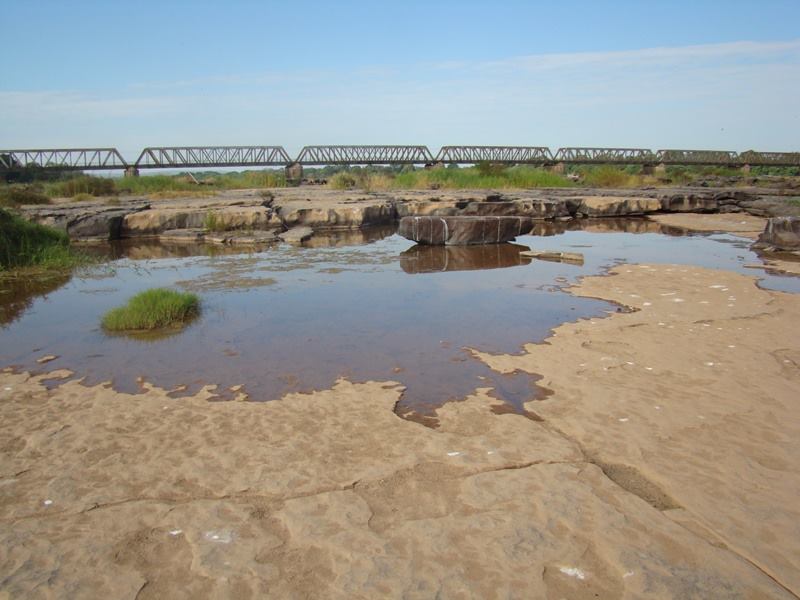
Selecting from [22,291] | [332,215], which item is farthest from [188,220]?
[22,291]

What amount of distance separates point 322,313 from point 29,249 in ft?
18.5

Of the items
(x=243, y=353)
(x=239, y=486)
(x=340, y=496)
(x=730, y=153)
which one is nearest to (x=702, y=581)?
(x=340, y=496)

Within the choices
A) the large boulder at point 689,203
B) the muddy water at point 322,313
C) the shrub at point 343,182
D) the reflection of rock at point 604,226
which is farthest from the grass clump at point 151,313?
the large boulder at point 689,203

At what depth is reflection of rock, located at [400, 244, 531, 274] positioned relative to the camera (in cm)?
901

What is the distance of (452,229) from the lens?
1103cm

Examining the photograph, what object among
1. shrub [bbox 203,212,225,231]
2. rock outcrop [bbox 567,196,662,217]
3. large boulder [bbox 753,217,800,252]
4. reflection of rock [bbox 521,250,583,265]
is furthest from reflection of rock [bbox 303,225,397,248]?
large boulder [bbox 753,217,800,252]

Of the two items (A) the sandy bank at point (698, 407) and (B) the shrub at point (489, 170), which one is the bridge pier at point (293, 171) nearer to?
(B) the shrub at point (489, 170)

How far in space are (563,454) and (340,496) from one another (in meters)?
1.19

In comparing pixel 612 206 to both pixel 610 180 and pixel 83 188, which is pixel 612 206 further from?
pixel 83 188

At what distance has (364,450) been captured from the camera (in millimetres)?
Result: 3127

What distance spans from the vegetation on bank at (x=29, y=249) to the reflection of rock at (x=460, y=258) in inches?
207

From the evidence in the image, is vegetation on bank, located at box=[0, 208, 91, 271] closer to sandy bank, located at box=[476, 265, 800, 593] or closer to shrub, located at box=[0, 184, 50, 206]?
shrub, located at box=[0, 184, 50, 206]

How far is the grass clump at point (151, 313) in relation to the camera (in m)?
5.66

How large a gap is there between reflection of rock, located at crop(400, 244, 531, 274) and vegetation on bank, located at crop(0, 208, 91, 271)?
5.25 metres
